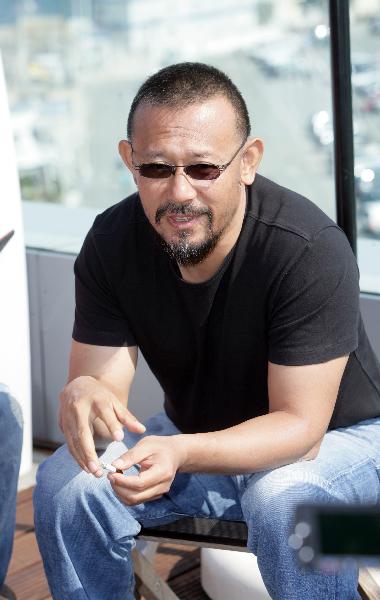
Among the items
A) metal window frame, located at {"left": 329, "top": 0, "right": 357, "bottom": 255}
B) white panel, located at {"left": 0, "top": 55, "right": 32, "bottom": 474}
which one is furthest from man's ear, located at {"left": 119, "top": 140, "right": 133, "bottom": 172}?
white panel, located at {"left": 0, "top": 55, "right": 32, "bottom": 474}

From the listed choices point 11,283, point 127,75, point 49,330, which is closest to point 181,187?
point 11,283

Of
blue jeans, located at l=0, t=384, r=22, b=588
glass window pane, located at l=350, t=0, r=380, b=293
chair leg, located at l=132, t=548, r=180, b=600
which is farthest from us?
glass window pane, located at l=350, t=0, r=380, b=293

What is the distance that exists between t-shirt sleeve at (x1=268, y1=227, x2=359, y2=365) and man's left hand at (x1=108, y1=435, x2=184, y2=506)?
299 mm

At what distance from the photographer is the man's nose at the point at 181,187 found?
1.86 metres

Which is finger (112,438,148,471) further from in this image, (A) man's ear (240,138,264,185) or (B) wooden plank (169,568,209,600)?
(B) wooden plank (169,568,209,600)

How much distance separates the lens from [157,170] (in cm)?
188

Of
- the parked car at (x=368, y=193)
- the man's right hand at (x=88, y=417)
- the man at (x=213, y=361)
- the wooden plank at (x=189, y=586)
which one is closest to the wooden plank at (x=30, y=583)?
the wooden plank at (x=189, y=586)

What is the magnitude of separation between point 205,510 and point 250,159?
0.79m

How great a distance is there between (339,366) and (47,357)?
2023mm

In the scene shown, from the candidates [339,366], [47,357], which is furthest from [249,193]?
[47,357]

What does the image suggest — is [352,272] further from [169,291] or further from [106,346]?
[106,346]

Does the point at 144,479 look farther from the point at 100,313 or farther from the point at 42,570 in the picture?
the point at 42,570

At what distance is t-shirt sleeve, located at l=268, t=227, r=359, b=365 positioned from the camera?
1831 millimetres

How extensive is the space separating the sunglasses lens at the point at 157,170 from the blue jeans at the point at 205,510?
62 centimetres
